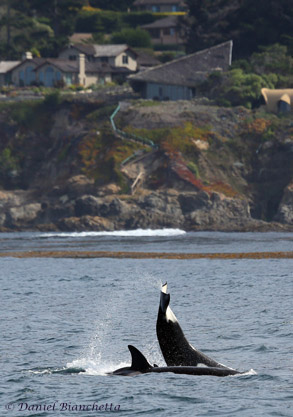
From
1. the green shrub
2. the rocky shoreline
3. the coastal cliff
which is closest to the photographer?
the rocky shoreline

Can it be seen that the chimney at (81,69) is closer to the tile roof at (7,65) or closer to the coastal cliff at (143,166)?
the tile roof at (7,65)

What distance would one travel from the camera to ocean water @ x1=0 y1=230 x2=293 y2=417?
28516 mm

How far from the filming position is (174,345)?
2973 cm

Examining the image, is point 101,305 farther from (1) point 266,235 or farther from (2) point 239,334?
(1) point 266,235

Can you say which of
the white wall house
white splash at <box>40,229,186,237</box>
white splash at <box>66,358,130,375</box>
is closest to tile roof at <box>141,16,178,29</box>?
the white wall house

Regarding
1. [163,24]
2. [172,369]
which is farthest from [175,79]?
[172,369]

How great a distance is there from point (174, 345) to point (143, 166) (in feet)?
309

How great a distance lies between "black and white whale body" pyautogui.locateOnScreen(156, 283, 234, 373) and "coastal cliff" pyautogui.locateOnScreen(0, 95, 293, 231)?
268 feet

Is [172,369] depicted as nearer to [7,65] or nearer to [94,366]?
[94,366]

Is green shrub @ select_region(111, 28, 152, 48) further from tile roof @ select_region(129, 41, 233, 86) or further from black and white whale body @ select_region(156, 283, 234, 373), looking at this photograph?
black and white whale body @ select_region(156, 283, 234, 373)

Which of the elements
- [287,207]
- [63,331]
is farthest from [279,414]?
[287,207]

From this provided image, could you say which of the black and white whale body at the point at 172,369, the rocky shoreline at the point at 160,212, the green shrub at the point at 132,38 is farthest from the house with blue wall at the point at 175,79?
the black and white whale body at the point at 172,369

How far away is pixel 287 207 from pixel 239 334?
254ft

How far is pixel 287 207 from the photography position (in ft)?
379
